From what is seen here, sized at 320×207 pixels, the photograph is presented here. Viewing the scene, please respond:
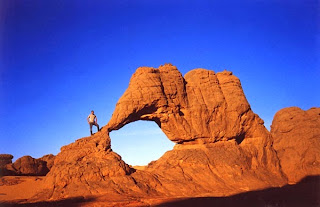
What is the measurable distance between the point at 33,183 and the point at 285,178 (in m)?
17.6

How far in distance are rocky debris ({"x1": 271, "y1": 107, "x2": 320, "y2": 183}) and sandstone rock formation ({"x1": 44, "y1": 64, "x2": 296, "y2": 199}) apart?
3.54 feet

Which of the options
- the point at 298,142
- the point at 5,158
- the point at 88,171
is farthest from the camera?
the point at 298,142

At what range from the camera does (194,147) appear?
2256 cm

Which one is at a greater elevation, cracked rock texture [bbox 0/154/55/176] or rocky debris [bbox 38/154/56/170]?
rocky debris [bbox 38/154/56/170]

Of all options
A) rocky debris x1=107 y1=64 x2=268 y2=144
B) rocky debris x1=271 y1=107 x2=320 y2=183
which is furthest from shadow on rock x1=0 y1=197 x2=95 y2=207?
rocky debris x1=271 y1=107 x2=320 y2=183

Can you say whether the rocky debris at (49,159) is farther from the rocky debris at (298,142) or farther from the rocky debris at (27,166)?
the rocky debris at (298,142)

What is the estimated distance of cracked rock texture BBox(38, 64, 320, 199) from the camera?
17.5 metres

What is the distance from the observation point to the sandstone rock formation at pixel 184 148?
17531 millimetres

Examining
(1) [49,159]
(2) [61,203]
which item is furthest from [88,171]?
(1) [49,159]

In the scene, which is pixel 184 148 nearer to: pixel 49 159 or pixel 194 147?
pixel 194 147

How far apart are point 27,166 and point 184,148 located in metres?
10.9

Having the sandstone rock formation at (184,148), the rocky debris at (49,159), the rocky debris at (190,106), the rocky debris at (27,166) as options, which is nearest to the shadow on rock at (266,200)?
the sandstone rock formation at (184,148)

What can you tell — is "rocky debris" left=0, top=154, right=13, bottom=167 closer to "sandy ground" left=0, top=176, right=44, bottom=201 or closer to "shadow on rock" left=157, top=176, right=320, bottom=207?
"sandy ground" left=0, top=176, right=44, bottom=201

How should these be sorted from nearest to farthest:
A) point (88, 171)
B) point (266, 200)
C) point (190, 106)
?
point (266, 200), point (88, 171), point (190, 106)
